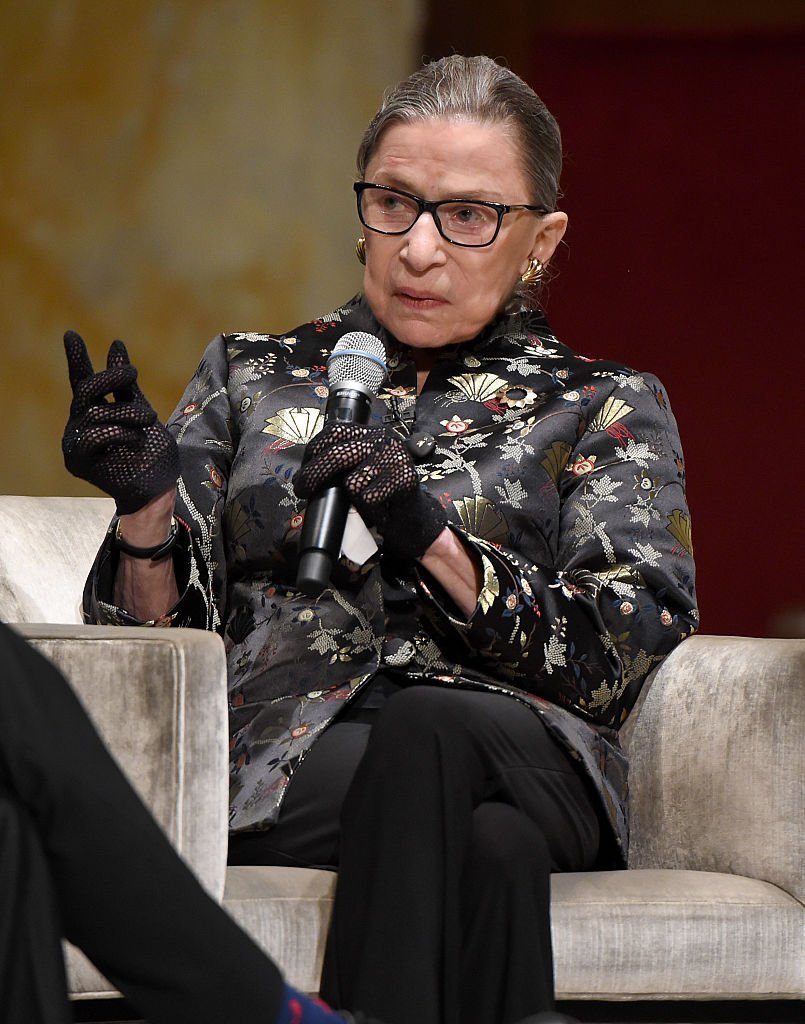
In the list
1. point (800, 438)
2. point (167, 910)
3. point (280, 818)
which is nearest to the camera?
point (167, 910)

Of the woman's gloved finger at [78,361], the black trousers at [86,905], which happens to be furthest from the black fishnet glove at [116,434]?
the black trousers at [86,905]

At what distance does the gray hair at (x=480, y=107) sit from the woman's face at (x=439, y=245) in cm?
1

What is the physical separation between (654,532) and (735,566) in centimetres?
105

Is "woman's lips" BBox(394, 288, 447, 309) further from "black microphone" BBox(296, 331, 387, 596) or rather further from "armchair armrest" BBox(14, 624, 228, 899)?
"armchair armrest" BBox(14, 624, 228, 899)

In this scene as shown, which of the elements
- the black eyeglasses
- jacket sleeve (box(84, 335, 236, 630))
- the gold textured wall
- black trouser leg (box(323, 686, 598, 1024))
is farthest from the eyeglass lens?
the gold textured wall

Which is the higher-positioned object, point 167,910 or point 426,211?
point 426,211

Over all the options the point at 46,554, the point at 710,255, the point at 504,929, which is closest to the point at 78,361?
the point at 46,554

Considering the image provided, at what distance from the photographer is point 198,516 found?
1.50 meters

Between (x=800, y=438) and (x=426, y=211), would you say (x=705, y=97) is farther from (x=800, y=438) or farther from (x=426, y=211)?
(x=426, y=211)

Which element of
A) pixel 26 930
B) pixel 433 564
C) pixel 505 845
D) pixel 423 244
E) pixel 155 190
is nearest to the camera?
pixel 26 930

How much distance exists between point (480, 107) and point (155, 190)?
1.35m

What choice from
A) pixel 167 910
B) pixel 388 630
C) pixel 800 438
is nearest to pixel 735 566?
pixel 800 438

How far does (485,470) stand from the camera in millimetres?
1529

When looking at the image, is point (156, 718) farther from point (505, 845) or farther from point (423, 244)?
point (423, 244)
